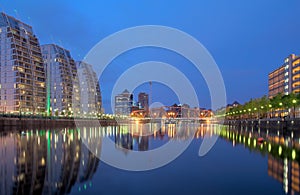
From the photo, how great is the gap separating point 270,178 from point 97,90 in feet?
573

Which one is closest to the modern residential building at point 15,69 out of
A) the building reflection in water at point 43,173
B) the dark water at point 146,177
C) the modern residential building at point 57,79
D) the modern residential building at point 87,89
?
the modern residential building at point 57,79

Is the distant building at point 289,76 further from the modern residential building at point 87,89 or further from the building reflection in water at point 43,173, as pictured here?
the building reflection in water at point 43,173

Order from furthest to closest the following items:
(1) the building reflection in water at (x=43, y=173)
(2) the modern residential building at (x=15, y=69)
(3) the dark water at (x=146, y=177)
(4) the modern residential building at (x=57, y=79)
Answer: (4) the modern residential building at (x=57, y=79) < (2) the modern residential building at (x=15, y=69) < (3) the dark water at (x=146, y=177) < (1) the building reflection in water at (x=43, y=173)

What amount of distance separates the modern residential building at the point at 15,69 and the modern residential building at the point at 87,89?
55270mm

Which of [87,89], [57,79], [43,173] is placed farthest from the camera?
[87,89]

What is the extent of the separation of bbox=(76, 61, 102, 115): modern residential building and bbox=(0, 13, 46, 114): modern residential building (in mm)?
55270

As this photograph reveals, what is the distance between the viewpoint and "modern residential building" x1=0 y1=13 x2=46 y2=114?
328 ft

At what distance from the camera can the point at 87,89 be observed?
168 m

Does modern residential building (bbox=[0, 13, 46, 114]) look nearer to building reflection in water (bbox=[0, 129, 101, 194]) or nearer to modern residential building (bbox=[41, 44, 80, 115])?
modern residential building (bbox=[41, 44, 80, 115])

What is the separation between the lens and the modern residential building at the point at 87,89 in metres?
164

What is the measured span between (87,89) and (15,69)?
224 ft

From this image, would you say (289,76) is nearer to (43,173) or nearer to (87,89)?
(87,89)

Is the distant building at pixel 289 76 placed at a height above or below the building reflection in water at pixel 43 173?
above

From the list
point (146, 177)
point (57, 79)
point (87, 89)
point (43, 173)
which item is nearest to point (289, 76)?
point (87, 89)
